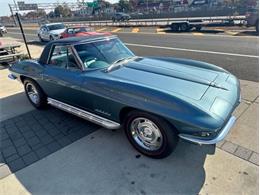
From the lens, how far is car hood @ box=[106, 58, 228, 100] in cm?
265

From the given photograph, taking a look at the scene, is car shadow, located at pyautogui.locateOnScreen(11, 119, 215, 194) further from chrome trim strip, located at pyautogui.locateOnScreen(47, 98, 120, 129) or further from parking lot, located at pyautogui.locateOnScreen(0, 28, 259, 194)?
chrome trim strip, located at pyautogui.locateOnScreen(47, 98, 120, 129)

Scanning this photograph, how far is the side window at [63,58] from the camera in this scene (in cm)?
348

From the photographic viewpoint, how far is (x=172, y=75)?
121 inches

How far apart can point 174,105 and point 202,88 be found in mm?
613

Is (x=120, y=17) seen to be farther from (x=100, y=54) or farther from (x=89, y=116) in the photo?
(x=89, y=116)

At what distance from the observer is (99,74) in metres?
3.12

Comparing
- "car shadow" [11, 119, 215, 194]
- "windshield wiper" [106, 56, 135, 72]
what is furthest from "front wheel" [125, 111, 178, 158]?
"windshield wiper" [106, 56, 135, 72]

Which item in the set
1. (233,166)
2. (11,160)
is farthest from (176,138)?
(11,160)

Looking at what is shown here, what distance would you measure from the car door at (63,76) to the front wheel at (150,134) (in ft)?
3.42

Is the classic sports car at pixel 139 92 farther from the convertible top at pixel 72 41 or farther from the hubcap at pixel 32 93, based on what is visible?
the hubcap at pixel 32 93

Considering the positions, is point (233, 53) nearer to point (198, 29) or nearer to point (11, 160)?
point (11, 160)

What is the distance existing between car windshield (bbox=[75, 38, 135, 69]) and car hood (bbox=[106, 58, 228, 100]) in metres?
0.27

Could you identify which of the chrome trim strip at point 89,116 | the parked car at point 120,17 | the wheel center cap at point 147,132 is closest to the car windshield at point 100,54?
the chrome trim strip at point 89,116

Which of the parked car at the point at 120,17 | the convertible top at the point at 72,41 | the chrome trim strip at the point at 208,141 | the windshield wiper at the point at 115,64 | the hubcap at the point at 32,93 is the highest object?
the convertible top at the point at 72,41
